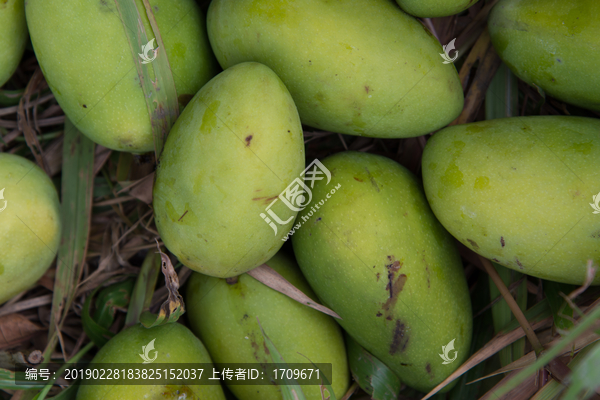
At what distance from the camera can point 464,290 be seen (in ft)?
4.32

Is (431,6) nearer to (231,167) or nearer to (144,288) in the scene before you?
(231,167)

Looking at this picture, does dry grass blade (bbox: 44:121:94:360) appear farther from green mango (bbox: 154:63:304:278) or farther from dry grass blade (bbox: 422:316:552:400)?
dry grass blade (bbox: 422:316:552:400)

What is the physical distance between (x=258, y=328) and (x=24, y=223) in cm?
76

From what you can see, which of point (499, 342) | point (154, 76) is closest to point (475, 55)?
point (499, 342)

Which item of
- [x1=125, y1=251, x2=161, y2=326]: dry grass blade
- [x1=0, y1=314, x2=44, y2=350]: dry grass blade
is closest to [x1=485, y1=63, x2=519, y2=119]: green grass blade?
[x1=125, y1=251, x2=161, y2=326]: dry grass blade

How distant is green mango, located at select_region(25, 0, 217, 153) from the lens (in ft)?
3.63

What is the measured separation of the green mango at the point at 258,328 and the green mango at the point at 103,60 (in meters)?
0.51

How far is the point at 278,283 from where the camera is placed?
1.28 meters

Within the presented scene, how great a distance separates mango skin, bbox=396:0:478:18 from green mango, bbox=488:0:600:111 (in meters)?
0.14

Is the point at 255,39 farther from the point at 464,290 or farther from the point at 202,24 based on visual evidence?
the point at 464,290

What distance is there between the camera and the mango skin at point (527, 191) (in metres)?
1.05

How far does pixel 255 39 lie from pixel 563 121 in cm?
86

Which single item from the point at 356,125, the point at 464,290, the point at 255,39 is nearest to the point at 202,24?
the point at 255,39

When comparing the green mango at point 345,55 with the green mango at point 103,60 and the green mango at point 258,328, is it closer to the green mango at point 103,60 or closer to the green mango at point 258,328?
the green mango at point 103,60
